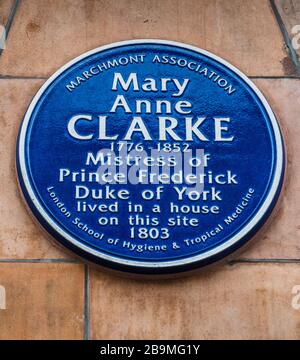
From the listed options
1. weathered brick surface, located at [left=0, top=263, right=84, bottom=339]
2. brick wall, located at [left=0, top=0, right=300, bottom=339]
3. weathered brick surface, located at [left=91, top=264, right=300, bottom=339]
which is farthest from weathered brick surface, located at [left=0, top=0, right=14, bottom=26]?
weathered brick surface, located at [left=91, top=264, right=300, bottom=339]

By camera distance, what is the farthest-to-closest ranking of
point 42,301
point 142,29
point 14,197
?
1. point 142,29
2. point 14,197
3. point 42,301

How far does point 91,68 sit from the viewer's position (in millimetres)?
5359

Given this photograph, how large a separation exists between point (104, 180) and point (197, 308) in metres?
0.97

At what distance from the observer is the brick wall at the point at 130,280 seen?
477 centimetres

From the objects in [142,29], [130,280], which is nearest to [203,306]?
[130,280]

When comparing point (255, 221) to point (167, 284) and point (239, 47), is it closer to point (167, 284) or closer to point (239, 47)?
point (167, 284)

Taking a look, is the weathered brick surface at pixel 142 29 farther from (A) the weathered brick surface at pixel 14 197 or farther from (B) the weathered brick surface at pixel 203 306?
(B) the weathered brick surface at pixel 203 306

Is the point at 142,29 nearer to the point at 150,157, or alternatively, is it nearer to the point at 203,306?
the point at 150,157

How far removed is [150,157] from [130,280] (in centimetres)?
80

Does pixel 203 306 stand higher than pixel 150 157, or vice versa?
pixel 150 157

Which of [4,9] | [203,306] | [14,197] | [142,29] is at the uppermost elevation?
[4,9]

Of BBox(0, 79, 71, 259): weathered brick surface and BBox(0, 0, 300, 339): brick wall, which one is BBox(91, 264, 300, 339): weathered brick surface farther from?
BBox(0, 79, 71, 259): weathered brick surface

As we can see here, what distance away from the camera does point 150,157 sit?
512 cm

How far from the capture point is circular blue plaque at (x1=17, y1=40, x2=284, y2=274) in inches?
192
